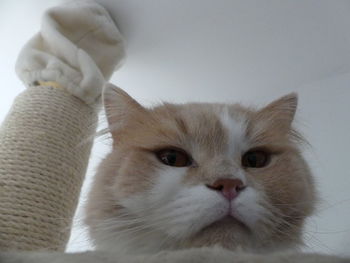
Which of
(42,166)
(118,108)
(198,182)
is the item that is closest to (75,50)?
(42,166)

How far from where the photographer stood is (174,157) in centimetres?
92

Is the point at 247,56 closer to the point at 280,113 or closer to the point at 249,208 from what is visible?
the point at 280,113

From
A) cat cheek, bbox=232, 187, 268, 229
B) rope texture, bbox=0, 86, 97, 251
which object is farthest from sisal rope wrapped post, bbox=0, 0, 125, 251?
cat cheek, bbox=232, 187, 268, 229

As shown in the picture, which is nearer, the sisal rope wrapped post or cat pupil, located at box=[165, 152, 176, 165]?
cat pupil, located at box=[165, 152, 176, 165]

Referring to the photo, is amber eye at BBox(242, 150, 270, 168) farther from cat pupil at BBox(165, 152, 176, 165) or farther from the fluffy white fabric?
the fluffy white fabric

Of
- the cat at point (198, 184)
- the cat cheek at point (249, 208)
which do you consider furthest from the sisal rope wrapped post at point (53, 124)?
the cat cheek at point (249, 208)

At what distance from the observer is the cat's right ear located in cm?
107

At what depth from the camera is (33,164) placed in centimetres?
142

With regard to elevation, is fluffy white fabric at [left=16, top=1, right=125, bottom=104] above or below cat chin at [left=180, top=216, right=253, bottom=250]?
above

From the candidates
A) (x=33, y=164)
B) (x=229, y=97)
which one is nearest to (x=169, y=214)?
(x=33, y=164)

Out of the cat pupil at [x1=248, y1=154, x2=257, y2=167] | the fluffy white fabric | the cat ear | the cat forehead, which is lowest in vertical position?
the cat pupil at [x1=248, y1=154, x2=257, y2=167]

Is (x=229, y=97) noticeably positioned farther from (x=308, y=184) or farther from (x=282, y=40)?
(x=308, y=184)

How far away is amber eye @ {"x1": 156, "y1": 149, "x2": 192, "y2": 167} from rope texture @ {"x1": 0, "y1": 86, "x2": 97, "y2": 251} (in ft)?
1.80

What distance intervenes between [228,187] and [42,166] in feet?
2.77
